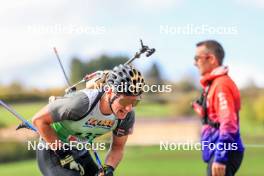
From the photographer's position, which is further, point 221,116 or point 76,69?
point 76,69

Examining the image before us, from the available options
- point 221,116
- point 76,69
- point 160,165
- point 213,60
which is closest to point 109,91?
point 221,116

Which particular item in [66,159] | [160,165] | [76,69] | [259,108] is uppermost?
[66,159]

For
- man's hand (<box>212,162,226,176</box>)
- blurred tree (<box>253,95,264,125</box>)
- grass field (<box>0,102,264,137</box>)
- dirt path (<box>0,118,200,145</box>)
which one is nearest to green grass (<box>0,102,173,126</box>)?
grass field (<box>0,102,264,137</box>)

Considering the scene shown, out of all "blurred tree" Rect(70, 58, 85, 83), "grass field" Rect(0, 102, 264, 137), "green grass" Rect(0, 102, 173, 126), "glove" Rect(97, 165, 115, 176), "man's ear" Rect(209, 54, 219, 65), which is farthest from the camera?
"grass field" Rect(0, 102, 264, 137)

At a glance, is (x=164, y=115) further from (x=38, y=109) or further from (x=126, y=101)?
(x=126, y=101)

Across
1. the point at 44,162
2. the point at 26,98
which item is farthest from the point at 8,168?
the point at 44,162

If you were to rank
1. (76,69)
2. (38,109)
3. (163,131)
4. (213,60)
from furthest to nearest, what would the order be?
1. (163,131)
2. (76,69)
3. (38,109)
4. (213,60)

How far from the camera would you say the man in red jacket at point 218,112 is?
6.33m

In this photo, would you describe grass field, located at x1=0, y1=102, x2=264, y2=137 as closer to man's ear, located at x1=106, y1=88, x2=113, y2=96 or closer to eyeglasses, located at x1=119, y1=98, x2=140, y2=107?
man's ear, located at x1=106, y1=88, x2=113, y2=96

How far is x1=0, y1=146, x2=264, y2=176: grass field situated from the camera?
16203mm

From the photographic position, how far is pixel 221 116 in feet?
20.9

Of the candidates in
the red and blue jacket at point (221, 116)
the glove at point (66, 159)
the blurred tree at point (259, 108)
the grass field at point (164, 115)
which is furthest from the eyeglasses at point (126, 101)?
the blurred tree at point (259, 108)

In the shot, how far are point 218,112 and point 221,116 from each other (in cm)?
8

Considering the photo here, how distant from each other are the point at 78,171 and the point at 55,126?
1.39 feet
